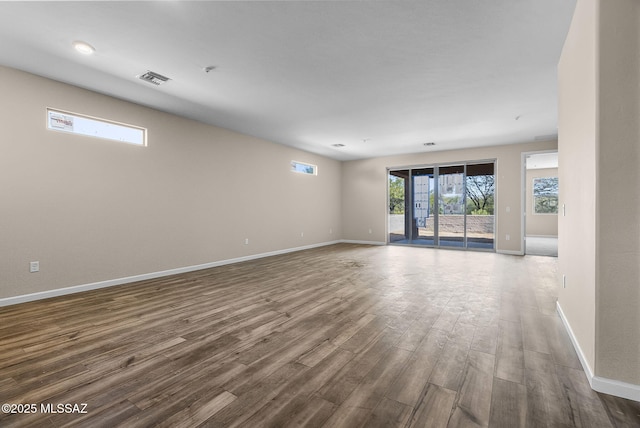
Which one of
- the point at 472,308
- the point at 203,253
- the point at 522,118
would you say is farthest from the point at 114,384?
the point at 522,118

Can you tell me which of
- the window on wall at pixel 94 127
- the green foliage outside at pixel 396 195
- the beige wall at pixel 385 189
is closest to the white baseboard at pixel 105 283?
the window on wall at pixel 94 127

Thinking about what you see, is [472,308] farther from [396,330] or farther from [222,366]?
[222,366]

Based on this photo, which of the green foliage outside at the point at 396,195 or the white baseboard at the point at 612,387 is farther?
the green foliage outside at the point at 396,195

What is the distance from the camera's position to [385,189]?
8.88 metres

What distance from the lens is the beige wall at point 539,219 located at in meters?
10.4

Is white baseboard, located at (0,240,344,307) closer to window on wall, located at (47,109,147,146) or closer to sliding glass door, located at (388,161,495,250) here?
window on wall, located at (47,109,147,146)

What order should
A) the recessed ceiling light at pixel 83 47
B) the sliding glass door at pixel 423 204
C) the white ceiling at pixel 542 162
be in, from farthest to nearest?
the white ceiling at pixel 542 162, the sliding glass door at pixel 423 204, the recessed ceiling light at pixel 83 47

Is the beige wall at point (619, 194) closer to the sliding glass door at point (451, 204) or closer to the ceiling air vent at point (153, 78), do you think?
the ceiling air vent at point (153, 78)

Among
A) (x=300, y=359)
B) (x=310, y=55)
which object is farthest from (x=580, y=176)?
(x=310, y=55)

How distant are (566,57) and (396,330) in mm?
3026

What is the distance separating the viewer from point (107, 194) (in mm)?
4148

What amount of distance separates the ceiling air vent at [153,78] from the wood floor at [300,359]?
2.77 meters

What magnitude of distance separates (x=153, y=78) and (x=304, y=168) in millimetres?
4876

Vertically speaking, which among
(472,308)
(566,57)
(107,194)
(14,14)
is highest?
(14,14)
